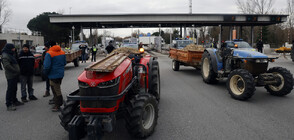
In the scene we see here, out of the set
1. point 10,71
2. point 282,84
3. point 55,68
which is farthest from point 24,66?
point 282,84

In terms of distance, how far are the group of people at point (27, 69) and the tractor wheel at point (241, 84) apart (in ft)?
16.5

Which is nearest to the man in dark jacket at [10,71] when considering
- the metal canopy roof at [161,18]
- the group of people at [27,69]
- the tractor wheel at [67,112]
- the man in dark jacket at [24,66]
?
the group of people at [27,69]

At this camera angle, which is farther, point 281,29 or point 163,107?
point 281,29

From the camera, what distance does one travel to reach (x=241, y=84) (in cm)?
691

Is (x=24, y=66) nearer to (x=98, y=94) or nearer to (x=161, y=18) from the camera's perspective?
(x=98, y=94)

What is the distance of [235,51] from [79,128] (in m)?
6.21

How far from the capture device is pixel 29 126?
5105 mm

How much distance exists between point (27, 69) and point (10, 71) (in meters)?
0.69

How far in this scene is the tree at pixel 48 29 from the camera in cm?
6119

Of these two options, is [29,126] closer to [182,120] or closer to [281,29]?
[182,120]

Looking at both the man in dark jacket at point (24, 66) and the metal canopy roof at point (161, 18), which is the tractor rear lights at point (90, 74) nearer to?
the man in dark jacket at point (24, 66)

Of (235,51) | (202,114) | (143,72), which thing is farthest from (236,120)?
(235,51)

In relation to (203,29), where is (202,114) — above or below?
below

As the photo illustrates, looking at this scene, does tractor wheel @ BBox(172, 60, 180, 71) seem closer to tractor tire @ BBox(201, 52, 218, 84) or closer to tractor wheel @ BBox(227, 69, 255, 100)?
tractor tire @ BBox(201, 52, 218, 84)
